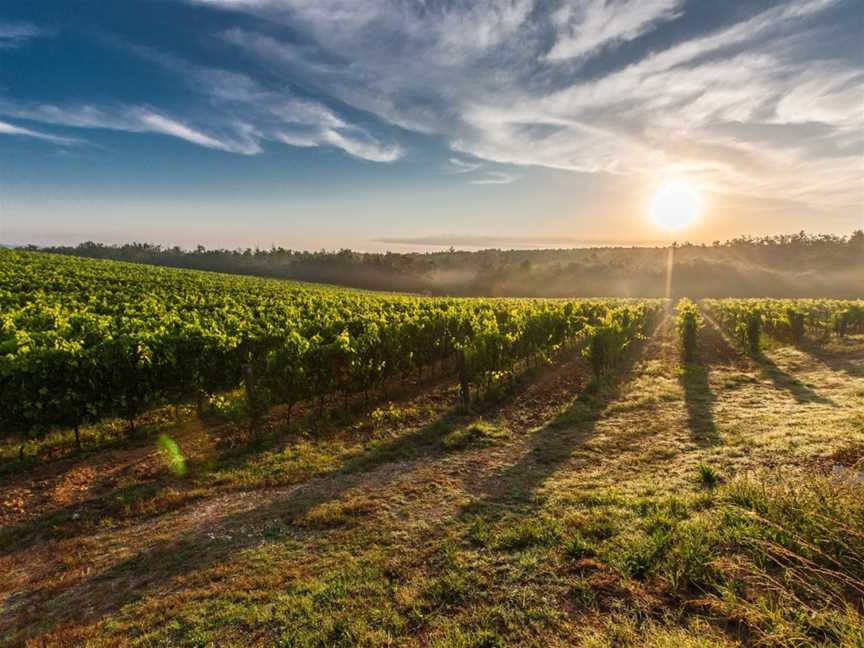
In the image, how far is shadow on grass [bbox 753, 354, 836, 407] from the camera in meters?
12.6

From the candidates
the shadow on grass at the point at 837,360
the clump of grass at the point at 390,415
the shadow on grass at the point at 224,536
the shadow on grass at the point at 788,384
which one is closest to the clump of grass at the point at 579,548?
the shadow on grass at the point at 224,536

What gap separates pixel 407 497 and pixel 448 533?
143 centimetres

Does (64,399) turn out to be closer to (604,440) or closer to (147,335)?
(147,335)

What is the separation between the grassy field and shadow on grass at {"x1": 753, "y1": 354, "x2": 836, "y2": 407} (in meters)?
1.19

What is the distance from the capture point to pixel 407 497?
7398 mm

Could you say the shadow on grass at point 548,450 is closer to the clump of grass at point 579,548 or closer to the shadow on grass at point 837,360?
the clump of grass at point 579,548

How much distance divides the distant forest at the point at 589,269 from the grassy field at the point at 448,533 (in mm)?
71368

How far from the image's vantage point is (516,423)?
1152 cm

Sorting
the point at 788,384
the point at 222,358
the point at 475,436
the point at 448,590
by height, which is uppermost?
the point at 222,358

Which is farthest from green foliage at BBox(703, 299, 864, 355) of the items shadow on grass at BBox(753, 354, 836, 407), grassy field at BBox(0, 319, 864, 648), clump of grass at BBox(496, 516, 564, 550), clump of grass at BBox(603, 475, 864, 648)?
clump of grass at BBox(496, 516, 564, 550)

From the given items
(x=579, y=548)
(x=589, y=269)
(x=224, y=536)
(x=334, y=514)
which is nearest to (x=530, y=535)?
(x=579, y=548)

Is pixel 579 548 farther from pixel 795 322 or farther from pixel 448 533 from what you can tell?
pixel 795 322

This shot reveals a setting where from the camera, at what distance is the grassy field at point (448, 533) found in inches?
171

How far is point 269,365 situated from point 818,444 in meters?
12.8
